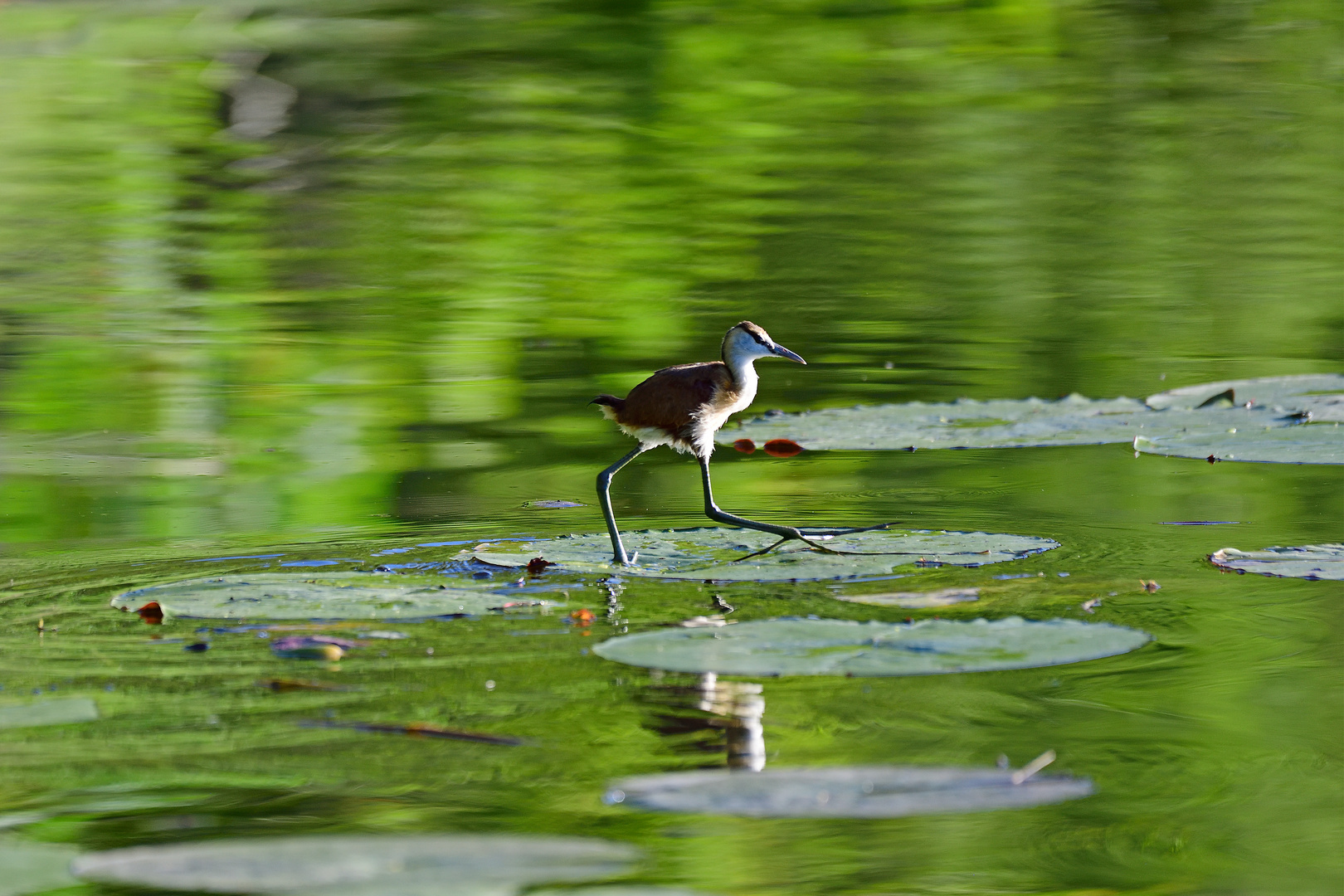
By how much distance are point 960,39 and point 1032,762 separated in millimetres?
23359

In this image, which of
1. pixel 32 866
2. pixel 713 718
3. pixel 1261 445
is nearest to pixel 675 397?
pixel 713 718

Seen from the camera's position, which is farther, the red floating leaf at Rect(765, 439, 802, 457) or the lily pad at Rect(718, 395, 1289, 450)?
the red floating leaf at Rect(765, 439, 802, 457)

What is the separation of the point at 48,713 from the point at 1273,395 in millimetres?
4939

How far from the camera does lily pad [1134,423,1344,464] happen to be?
5938mm

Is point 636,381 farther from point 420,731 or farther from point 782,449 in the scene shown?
point 420,731

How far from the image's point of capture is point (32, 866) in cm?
294

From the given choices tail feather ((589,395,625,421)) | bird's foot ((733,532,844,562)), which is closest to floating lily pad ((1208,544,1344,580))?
bird's foot ((733,532,844,562))

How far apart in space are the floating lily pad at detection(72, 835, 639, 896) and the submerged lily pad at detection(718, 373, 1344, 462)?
3801 mm

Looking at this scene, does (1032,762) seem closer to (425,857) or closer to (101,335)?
(425,857)

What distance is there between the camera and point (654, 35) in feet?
84.8

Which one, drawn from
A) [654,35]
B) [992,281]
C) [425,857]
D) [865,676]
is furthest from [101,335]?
[654,35]

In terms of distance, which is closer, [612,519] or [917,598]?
[917,598]

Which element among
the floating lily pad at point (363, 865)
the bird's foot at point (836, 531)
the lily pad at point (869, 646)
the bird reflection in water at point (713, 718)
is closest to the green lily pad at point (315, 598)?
the lily pad at point (869, 646)

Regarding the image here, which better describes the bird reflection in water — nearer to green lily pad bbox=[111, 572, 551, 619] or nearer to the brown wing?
green lily pad bbox=[111, 572, 551, 619]
